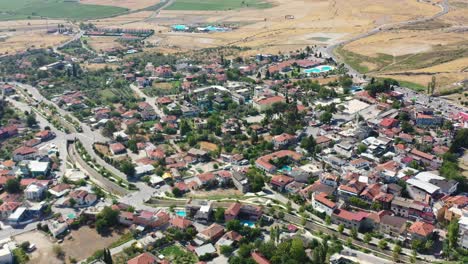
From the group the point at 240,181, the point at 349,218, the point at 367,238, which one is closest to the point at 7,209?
the point at 240,181

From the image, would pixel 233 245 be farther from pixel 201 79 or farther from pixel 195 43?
pixel 195 43

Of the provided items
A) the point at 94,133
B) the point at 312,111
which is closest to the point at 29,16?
the point at 94,133

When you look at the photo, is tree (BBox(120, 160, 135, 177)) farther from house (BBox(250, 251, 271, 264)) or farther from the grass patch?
the grass patch

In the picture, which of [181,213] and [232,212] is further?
[181,213]

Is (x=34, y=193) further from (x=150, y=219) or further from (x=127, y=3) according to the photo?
(x=127, y=3)

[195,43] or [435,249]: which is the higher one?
[195,43]

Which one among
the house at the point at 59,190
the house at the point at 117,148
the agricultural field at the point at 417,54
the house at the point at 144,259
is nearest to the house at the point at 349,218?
the house at the point at 144,259

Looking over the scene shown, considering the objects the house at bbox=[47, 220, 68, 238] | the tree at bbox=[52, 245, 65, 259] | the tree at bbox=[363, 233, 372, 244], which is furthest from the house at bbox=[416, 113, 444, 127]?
the tree at bbox=[52, 245, 65, 259]
